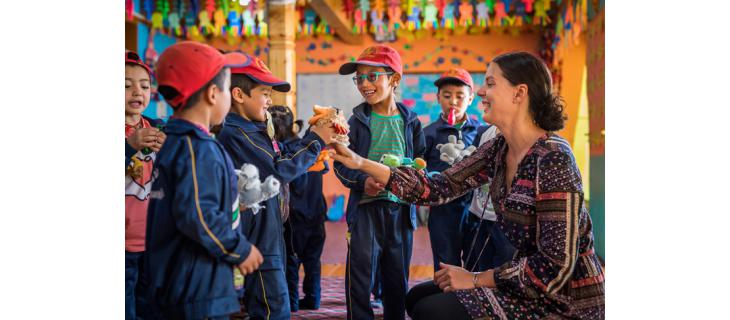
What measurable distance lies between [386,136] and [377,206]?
337 mm

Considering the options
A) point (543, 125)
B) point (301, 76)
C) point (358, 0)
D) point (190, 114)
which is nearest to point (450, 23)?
point (358, 0)

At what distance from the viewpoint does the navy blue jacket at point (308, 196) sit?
12.9ft

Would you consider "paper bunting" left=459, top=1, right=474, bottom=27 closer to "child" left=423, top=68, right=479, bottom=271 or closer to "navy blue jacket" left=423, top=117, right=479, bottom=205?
"child" left=423, top=68, right=479, bottom=271

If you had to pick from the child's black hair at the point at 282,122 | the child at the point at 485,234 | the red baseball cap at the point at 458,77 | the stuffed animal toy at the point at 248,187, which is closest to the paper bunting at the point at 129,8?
the child's black hair at the point at 282,122

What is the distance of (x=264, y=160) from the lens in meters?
2.11

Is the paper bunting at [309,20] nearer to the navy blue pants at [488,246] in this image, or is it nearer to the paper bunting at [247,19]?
the paper bunting at [247,19]

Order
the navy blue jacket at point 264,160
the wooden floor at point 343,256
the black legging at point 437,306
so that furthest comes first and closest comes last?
the wooden floor at point 343,256, the navy blue jacket at point 264,160, the black legging at point 437,306

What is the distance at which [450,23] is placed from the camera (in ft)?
25.7

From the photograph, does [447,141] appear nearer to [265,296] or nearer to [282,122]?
[282,122]

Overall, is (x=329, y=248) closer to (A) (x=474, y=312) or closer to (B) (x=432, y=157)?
(B) (x=432, y=157)

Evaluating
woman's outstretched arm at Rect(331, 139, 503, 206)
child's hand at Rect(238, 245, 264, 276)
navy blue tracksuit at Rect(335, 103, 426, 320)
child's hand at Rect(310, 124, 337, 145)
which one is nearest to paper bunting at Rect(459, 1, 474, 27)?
navy blue tracksuit at Rect(335, 103, 426, 320)

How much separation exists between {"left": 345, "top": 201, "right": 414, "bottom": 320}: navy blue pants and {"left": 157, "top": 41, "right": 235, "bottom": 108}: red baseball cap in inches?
58.3

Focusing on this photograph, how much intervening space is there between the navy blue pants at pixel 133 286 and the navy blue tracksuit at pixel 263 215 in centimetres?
41
